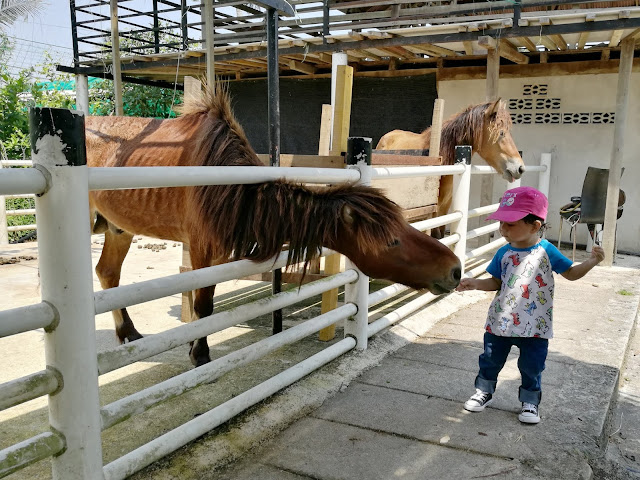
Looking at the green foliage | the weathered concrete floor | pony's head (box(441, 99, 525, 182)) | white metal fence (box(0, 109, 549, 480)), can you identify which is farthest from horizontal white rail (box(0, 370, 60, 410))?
the green foliage

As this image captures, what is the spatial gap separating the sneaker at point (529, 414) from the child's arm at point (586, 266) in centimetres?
60

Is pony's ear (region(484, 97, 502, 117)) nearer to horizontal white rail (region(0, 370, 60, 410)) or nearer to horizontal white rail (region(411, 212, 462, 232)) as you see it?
horizontal white rail (region(411, 212, 462, 232))

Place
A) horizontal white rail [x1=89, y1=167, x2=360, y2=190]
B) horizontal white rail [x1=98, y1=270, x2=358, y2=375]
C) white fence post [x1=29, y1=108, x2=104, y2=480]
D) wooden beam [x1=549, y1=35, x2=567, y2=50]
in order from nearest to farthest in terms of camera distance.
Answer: white fence post [x1=29, y1=108, x2=104, y2=480] → horizontal white rail [x1=89, y1=167, x2=360, y2=190] → horizontal white rail [x1=98, y1=270, x2=358, y2=375] → wooden beam [x1=549, y1=35, x2=567, y2=50]

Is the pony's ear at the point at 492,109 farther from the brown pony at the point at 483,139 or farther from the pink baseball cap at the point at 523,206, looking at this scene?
the pink baseball cap at the point at 523,206

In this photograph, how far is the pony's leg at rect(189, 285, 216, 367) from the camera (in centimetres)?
277

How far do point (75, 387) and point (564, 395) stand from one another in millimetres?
2240

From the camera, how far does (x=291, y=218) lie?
2131mm

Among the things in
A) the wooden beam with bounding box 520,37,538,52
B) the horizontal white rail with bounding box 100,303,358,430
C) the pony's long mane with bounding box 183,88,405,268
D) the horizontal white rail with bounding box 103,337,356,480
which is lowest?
the horizontal white rail with bounding box 103,337,356,480

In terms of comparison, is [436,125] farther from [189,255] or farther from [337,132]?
[189,255]

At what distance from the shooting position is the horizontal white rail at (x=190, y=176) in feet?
4.95

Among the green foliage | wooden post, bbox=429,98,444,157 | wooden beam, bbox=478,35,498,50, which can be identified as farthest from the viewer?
the green foliage

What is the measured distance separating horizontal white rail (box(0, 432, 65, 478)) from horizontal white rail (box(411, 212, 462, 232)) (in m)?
2.46

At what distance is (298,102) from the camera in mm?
9586

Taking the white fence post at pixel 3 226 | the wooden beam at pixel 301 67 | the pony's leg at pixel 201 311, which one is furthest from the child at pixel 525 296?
the white fence post at pixel 3 226
